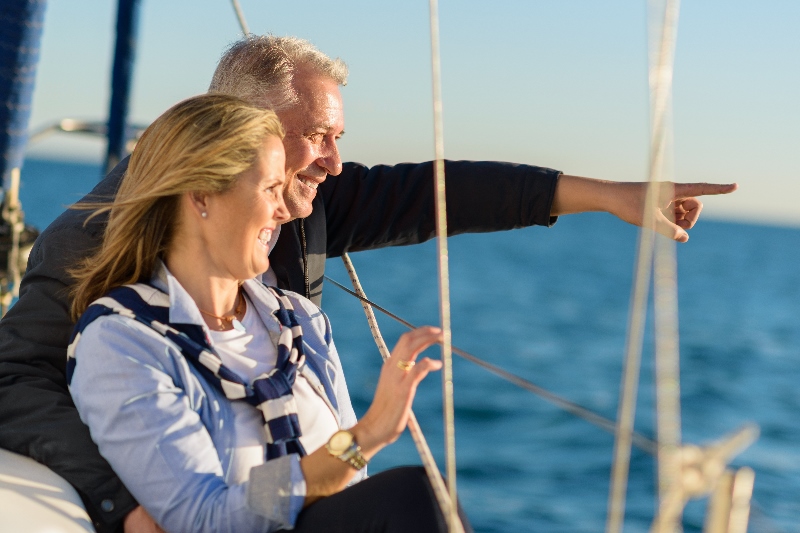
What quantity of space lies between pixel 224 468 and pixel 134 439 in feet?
0.42

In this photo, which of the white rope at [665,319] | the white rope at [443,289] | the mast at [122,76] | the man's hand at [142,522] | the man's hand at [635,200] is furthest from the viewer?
the mast at [122,76]

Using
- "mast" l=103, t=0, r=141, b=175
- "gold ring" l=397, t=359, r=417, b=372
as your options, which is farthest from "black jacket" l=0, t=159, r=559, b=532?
"mast" l=103, t=0, r=141, b=175

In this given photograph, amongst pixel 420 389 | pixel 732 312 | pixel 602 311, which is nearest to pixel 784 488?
pixel 420 389

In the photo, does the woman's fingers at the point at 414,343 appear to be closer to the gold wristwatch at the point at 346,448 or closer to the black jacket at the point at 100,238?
the gold wristwatch at the point at 346,448

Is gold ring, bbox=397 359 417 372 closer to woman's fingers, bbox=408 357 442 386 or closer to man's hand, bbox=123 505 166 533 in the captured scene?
woman's fingers, bbox=408 357 442 386

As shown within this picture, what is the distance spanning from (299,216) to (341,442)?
0.57 meters

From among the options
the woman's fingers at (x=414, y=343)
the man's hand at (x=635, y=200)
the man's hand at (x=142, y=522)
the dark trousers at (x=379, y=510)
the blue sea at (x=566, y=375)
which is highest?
the man's hand at (x=635, y=200)

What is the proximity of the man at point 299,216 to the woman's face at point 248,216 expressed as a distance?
0.87 ft

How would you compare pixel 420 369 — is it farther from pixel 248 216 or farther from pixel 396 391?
pixel 248 216

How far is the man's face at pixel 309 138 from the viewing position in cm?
180

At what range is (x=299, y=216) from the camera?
5.88ft

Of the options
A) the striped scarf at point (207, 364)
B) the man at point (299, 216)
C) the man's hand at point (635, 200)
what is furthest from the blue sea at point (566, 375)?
the man's hand at point (635, 200)

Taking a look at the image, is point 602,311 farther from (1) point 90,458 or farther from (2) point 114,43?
(1) point 90,458

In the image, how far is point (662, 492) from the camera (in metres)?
1.04
